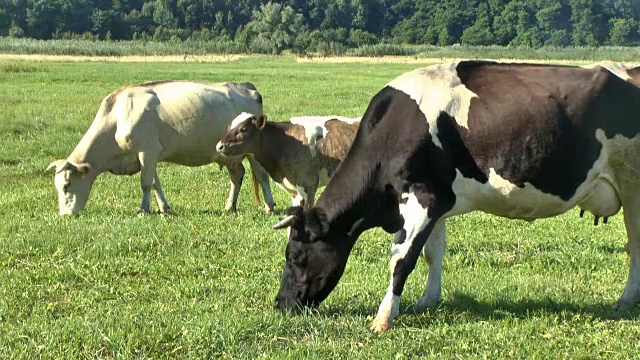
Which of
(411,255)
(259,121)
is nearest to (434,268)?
(411,255)

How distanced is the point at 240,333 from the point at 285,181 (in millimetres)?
5414

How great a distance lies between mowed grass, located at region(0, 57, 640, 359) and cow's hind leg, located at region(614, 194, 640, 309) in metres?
0.15

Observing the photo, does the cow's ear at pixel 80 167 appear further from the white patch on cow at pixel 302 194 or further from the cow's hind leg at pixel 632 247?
the cow's hind leg at pixel 632 247

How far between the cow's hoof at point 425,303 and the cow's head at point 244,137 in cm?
499

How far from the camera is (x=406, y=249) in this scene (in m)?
7.04

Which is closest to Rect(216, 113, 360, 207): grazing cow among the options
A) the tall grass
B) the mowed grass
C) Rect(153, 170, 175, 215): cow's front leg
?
the mowed grass

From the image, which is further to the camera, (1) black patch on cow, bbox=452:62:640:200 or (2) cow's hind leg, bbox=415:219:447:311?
(2) cow's hind leg, bbox=415:219:447:311

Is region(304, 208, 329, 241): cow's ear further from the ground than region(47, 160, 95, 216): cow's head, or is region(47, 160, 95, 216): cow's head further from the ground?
region(304, 208, 329, 241): cow's ear

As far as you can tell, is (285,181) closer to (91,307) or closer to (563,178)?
(91,307)

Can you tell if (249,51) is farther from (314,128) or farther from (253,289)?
(253,289)

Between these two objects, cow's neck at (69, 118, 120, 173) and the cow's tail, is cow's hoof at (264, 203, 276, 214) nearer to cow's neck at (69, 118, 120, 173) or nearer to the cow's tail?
the cow's tail

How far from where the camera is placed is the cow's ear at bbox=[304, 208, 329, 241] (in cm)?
730

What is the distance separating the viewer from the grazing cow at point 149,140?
Result: 13.4 metres

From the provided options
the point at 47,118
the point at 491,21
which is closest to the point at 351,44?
the point at 491,21
